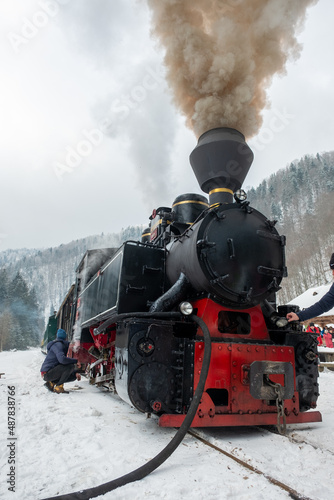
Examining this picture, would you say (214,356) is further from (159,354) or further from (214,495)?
(214,495)

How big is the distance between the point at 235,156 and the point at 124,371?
3454 mm

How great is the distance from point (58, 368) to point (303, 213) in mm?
63872

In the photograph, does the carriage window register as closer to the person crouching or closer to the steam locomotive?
the steam locomotive

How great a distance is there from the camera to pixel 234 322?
4211 millimetres

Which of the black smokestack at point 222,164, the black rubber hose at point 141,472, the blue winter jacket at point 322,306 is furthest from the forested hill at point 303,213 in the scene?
the black rubber hose at point 141,472

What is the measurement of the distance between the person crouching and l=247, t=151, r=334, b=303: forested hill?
122 feet

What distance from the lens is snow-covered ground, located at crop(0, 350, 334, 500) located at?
216cm

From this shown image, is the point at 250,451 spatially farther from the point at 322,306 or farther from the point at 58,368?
the point at 58,368

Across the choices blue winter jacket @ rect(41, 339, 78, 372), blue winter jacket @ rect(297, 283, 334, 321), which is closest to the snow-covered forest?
blue winter jacket @ rect(41, 339, 78, 372)

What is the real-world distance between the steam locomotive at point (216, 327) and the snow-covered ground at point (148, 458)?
0.91 feet

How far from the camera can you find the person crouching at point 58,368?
21.7 ft

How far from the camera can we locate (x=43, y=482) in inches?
88.4

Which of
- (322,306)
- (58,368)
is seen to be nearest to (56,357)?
(58,368)

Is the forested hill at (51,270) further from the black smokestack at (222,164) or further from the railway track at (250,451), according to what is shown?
the railway track at (250,451)
